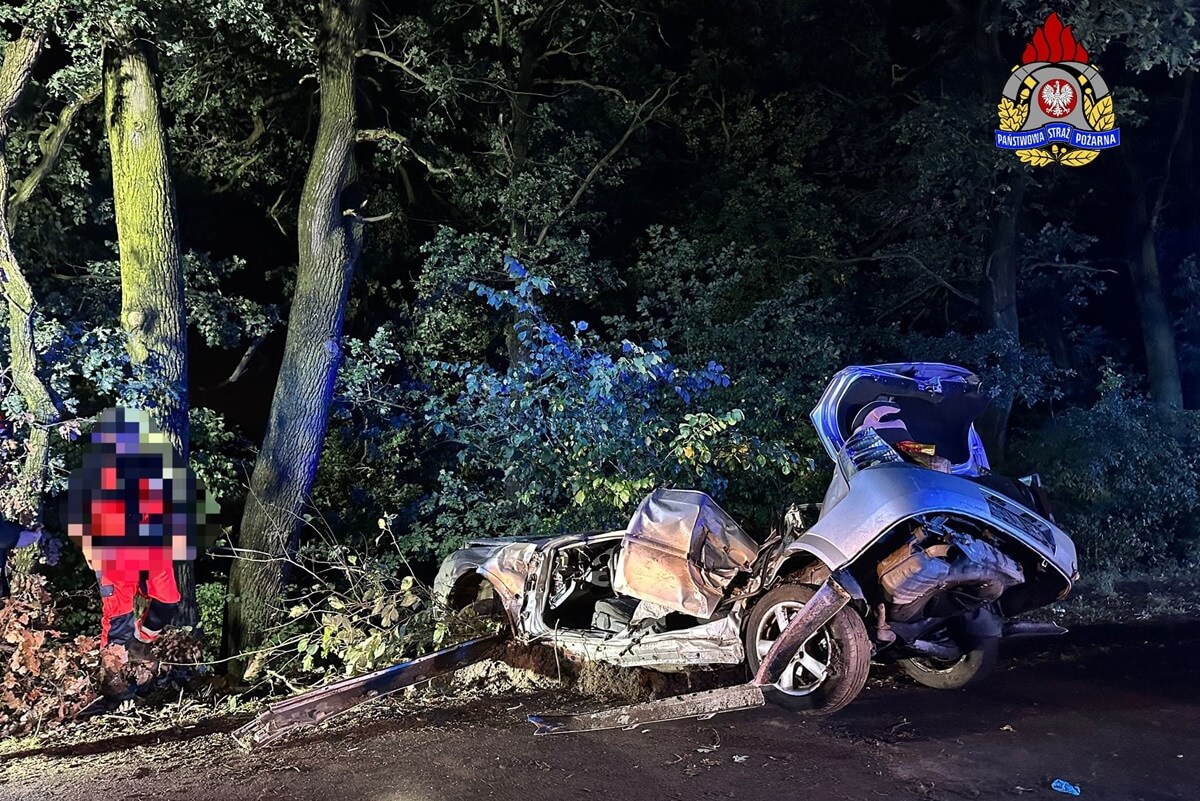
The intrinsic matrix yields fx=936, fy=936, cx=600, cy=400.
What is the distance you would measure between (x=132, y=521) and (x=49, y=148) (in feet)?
15.2

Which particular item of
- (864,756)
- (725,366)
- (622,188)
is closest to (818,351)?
(725,366)

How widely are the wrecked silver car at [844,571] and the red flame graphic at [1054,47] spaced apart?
971 cm

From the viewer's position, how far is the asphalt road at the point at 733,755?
4613 millimetres

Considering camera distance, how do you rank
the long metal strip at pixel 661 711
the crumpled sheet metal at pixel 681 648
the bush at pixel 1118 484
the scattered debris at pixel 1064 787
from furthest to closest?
the bush at pixel 1118 484
the crumpled sheet metal at pixel 681 648
the long metal strip at pixel 661 711
the scattered debris at pixel 1064 787

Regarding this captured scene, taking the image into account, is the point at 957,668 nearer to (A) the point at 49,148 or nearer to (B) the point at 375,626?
(B) the point at 375,626

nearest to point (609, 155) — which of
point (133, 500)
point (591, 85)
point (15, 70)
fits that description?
point (591, 85)

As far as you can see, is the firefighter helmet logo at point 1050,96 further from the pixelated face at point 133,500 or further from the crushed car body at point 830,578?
the pixelated face at point 133,500

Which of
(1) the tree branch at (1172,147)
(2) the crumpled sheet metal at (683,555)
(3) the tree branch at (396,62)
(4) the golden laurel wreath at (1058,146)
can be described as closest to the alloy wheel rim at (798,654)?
(2) the crumpled sheet metal at (683,555)

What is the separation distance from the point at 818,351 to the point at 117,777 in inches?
338

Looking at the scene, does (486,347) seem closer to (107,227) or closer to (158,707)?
(107,227)

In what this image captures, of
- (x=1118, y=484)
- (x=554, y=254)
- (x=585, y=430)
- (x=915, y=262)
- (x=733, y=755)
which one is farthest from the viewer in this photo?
(x=915, y=262)

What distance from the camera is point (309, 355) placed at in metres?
9.52

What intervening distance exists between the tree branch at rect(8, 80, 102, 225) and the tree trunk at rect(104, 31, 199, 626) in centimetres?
51

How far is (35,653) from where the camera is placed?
21.4ft
